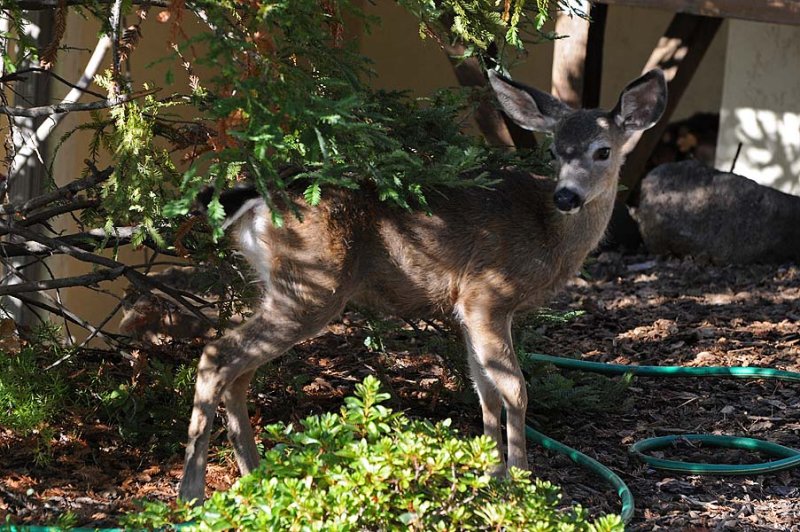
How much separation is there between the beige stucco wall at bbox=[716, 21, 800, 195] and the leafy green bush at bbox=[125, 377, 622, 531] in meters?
8.11

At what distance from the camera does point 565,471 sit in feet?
18.8

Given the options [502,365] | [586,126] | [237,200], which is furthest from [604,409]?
[237,200]

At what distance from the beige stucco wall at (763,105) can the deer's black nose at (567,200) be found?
6284mm

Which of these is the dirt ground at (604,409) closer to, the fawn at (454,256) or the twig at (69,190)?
the fawn at (454,256)

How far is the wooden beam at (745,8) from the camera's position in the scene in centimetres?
868

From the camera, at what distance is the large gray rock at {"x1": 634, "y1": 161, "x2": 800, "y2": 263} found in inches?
396

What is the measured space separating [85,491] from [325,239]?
5.16ft

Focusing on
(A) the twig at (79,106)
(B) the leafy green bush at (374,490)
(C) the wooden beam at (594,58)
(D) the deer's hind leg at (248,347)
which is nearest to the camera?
(B) the leafy green bush at (374,490)

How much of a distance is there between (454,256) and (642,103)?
1247mm

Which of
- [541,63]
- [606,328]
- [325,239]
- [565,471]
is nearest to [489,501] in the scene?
[325,239]

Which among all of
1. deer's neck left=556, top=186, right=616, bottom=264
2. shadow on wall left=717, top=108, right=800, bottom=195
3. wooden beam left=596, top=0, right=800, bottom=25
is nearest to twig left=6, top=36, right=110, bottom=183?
deer's neck left=556, top=186, right=616, bottom=264

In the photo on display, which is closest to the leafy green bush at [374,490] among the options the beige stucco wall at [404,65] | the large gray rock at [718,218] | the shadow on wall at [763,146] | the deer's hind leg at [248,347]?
the deer's hind leg at [248,347]

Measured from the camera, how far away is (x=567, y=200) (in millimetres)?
5297

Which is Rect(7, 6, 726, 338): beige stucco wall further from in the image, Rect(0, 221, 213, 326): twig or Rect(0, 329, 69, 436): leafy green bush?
Rect(0, 329, 69, 436): leafy green bush
